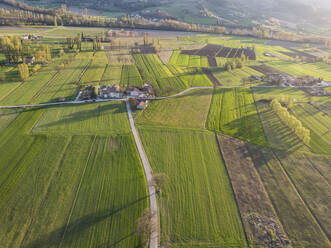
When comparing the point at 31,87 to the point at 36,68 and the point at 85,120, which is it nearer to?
the point at 36,68

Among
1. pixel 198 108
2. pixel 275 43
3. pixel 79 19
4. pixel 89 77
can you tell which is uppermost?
pixel 79 19

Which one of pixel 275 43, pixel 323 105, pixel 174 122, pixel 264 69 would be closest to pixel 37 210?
pixel 174 122

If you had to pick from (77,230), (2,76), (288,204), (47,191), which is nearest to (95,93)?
(47,191)

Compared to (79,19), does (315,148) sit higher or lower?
lower

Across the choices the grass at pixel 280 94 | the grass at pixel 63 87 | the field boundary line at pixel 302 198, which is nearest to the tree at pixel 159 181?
the field boundary line at pixel 302 198

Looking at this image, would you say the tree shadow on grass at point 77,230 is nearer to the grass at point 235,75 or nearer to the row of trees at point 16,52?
the grass at point 235,75

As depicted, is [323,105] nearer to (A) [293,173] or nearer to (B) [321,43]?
(A) [293,173]
